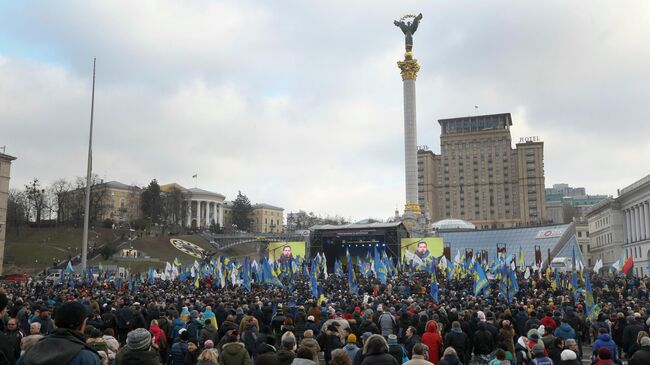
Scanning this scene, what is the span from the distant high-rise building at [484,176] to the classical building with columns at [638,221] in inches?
2753

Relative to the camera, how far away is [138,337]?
242 inches

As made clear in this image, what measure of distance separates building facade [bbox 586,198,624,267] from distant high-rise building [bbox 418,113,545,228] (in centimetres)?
4846

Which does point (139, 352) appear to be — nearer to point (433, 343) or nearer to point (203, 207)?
point (433, 343)

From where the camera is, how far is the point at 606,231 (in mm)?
81938

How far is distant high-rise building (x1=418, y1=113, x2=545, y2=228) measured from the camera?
144625mm

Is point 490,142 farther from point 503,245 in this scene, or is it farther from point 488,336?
point 488,336

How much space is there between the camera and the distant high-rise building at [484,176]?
145 m

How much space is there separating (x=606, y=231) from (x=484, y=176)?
6685 centimetres

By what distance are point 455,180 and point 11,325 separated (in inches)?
5733

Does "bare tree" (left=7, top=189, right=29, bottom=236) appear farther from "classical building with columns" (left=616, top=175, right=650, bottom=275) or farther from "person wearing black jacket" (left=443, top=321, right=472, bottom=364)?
"person wearing black jacket" (left=443, top=321, right=472, bottom=364)

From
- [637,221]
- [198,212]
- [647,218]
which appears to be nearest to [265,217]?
[198,212]

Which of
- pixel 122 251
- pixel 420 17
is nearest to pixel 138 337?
pixel 122 251

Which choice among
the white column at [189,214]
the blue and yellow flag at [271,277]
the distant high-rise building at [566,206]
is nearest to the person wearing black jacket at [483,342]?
the blue and yellow flag at [271,277]

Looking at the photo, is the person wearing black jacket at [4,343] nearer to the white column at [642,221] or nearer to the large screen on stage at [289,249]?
the large screen on stage at [289,249]
